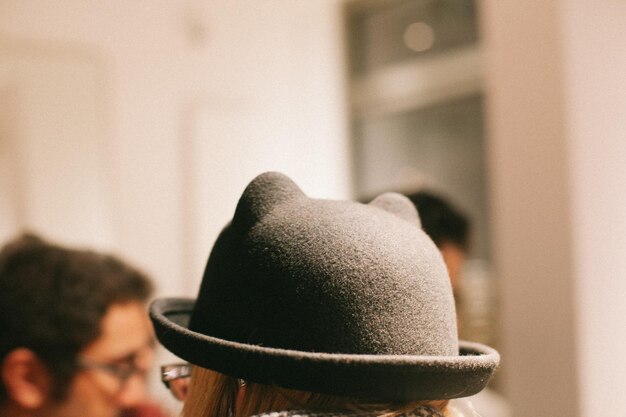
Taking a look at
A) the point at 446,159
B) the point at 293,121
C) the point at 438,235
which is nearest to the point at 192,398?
the point at 438,235

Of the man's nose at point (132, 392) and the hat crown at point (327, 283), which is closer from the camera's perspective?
the hat crown at point (327, 283)

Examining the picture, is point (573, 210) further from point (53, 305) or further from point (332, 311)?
point (53, 305)

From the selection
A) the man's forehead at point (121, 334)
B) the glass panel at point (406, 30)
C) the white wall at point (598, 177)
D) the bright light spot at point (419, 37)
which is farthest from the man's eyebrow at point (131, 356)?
the bright light spot at point (419, 37)

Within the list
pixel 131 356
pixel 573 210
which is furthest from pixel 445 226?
pixel 131 356

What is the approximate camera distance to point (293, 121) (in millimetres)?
3109

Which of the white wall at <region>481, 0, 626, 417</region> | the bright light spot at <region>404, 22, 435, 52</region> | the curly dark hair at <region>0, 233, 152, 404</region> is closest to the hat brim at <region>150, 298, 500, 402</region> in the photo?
the white wall at <region>481, 0, 626, 417</region>

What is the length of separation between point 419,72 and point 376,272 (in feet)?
9.59

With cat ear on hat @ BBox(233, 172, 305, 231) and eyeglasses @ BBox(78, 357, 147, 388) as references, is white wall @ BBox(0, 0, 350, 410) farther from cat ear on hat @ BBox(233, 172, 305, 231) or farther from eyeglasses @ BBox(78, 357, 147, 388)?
cat ear on hat @ BBox(233, 172, 305, 231)

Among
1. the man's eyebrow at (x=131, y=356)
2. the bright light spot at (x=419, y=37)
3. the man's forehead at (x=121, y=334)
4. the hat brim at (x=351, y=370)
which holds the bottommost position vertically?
the man's eyebrow at (x=131, y=356)

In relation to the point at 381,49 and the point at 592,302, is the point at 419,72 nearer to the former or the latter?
the point at 381,49

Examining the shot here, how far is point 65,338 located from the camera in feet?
4.06

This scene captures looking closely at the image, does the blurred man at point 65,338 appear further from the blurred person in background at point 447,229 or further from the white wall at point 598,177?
the blurred person in background at point 447,229

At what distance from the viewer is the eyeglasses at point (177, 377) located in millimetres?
773

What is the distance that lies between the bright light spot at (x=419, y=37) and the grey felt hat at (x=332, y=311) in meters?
2.83
